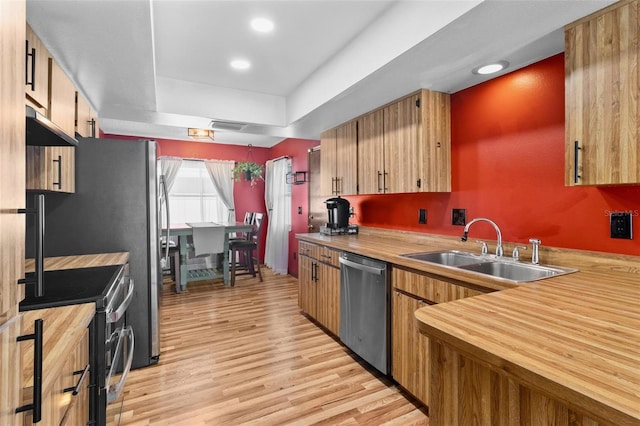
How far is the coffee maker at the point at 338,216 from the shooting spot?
3418 mm

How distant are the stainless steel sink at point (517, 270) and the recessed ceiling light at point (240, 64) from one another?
93.5 inches

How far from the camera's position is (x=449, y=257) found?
2328mm

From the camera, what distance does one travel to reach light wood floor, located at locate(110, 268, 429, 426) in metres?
1.86

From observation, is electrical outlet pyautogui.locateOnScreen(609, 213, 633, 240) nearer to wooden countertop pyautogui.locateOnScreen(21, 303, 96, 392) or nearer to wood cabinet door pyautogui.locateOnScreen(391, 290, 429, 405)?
wood cabinet door pyautogui.locateOnScreen(391, 290, 429, 405)

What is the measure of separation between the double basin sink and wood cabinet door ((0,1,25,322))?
1.68m

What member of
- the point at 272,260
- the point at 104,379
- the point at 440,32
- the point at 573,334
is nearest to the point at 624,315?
the point at 573,334

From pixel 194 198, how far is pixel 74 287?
459 centimetres

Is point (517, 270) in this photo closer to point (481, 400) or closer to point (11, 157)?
point (481, 400)

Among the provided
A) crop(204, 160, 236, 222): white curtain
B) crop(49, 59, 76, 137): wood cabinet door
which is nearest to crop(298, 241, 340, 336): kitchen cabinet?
→ crop(49, 59, 76, 137): wood cabinet door

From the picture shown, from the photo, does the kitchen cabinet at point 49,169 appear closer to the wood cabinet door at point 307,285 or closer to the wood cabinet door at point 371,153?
the wood cabinet door at point 307,285

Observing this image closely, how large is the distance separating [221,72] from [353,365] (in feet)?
9.21

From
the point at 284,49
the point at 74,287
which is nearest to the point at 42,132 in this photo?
the point at 74,287

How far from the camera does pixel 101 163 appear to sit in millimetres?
2346

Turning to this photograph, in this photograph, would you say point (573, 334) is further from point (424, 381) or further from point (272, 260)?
point (272, 260)
